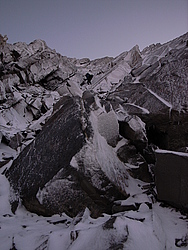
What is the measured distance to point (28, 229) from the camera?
2859mm

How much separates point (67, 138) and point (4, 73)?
15.0 metres

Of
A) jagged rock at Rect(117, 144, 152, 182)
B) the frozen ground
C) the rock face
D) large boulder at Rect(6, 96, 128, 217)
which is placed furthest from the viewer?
jagged rock at Rect(117, 144, 152, 182)

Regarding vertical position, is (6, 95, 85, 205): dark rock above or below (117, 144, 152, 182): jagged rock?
above

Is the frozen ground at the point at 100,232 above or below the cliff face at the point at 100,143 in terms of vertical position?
below

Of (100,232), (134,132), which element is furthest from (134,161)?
(100,232)

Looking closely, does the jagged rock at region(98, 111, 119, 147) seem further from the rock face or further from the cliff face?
the rock face

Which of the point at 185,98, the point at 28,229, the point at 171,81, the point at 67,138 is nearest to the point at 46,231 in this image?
the point at 28,229

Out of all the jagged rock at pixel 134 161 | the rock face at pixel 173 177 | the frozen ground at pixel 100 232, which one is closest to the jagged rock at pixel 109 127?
the jagged rock at pixel 134 161

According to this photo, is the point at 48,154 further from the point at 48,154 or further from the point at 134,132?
the point at 134,132

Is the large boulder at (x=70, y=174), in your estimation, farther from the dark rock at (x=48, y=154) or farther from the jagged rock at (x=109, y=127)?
the jagged rock at (x=109, y=127)

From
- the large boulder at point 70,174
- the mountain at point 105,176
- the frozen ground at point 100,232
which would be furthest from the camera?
the large boulder at point 70,174

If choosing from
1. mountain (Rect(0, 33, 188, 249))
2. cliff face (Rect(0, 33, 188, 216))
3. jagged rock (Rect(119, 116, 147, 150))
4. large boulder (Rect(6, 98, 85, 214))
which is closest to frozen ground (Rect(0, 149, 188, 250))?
mountain (Rect(0, 33, 188, 249))

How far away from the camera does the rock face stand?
3125 millimetres

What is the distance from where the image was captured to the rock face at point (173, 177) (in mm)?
3125
